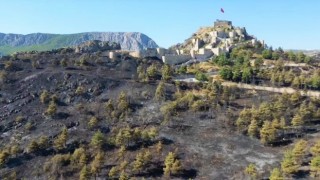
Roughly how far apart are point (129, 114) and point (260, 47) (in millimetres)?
89936

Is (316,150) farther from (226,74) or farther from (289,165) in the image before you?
(226,74)

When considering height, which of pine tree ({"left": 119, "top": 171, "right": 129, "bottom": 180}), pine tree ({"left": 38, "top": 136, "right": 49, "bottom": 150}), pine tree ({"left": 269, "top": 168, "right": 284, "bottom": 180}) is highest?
pine tree ({"left": 269, "top": 168, "right": 284, "bottom": 180})

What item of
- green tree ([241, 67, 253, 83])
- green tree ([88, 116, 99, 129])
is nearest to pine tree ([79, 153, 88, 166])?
green tree ([88, 116, 99, 129])

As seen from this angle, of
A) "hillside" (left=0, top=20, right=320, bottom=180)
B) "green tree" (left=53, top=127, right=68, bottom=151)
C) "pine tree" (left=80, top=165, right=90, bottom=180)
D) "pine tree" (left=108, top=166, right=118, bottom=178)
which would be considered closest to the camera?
"pine tree" (left=80, top=165, right=90, bottom=180)

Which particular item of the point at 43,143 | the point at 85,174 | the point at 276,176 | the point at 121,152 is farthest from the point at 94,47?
the point at 276,176

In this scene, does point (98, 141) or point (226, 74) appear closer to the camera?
point (98, 141)

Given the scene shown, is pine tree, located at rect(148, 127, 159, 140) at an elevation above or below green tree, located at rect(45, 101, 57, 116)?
below

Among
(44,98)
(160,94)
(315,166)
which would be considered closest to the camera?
(315,166)

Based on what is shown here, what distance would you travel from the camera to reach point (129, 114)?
105188mm

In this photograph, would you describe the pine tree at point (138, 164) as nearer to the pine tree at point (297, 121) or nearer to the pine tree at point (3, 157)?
the pine tree at point (3, 157)

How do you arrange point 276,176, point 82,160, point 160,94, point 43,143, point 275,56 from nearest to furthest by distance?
point 276,176 < point 82,160 < point 43,143 < point 160,94 < point 275,56

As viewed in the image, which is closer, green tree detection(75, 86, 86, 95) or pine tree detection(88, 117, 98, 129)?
pine tree detection(88, 117, 98, 129)

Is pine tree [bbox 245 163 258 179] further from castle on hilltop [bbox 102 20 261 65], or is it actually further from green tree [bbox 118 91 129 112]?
castle on hilltop [bbox 102 20 261 65]

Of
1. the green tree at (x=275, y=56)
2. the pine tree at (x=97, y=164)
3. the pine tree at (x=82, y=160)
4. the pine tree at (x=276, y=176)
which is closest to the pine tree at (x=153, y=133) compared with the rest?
the pine tree at (x=97, y=164)
